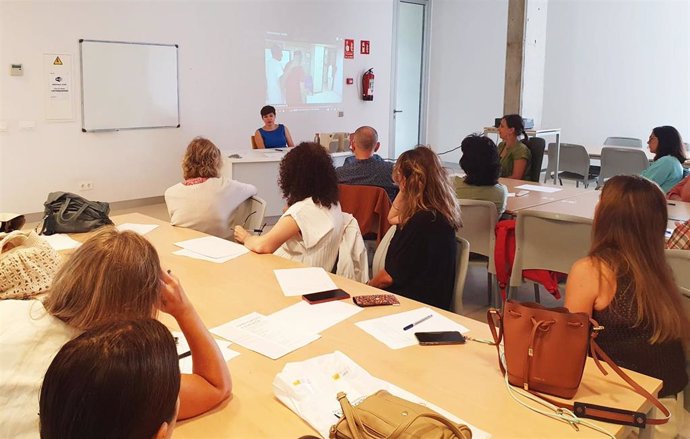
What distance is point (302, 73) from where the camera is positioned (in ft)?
28.7

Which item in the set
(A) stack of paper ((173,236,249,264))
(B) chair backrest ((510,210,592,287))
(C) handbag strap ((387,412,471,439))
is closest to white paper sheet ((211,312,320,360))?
(C) handbag strap ((387,412,471,439))

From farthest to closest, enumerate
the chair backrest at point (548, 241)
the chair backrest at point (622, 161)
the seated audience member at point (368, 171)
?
the chair backrest at point (622, 161) < the seated audience member at point (368, 171) < the chair backrest at point (548, 241)

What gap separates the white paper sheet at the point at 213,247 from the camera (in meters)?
2.91

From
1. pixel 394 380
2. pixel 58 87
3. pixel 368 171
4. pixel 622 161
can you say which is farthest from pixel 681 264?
pixel 58 87

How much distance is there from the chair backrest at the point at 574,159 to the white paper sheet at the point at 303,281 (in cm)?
544

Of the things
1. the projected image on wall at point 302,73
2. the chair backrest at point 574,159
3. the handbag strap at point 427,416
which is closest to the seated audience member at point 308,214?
the handbag strap at point 427,416

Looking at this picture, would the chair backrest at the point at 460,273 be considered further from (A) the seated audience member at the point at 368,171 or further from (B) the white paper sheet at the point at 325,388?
(A) the seated audience member at the point at 368,171

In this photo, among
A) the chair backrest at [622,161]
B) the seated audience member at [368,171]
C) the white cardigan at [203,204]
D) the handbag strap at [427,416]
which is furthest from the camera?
the chair backrest at [622,161]

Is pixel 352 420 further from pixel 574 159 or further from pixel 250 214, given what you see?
pixel 574 159

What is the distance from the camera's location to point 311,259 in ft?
9.80

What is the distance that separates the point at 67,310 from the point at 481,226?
9.36 feet

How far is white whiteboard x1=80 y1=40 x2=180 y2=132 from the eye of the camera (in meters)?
6.70

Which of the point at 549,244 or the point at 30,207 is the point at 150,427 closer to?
the point at 549,244

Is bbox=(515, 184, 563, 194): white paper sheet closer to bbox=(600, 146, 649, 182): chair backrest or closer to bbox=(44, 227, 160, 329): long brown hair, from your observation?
bbox=(600, 146, 649, 182): chair backrest
